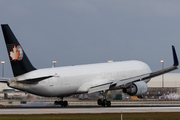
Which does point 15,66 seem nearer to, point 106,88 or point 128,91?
point 106,88

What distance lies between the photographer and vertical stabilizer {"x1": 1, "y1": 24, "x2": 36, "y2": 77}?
135 ft

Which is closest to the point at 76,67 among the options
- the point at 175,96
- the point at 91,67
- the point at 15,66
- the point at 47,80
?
the point at 91,67

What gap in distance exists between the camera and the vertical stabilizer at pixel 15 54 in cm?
4128

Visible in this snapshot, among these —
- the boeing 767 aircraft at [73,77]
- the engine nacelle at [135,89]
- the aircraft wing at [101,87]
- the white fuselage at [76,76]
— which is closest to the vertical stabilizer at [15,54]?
the boeing 767 aircraft at [73,77]

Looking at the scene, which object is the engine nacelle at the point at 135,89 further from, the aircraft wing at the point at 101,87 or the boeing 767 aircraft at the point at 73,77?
the aircraft wing at the point at 101,87

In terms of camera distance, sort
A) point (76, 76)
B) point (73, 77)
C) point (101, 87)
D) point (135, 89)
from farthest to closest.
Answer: point (135, 89) < point (76, 76) < point (73, 77) < point (101, 87)

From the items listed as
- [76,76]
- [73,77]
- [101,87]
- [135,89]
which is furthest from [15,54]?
[135,89]

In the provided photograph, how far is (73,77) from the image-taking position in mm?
46938

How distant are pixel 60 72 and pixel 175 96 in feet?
168

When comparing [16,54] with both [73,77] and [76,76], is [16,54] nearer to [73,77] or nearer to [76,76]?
[73,77]

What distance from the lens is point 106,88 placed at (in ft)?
153

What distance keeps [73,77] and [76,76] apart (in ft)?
1.77

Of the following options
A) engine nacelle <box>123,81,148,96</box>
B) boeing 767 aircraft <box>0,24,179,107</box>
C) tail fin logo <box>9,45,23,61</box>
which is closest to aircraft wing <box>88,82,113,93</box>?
boeing 767 aircraft <box>0,24,179,107</box>

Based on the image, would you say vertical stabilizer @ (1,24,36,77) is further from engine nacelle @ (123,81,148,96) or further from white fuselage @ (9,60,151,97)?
engine nacelle @ (123,81,148,96)
